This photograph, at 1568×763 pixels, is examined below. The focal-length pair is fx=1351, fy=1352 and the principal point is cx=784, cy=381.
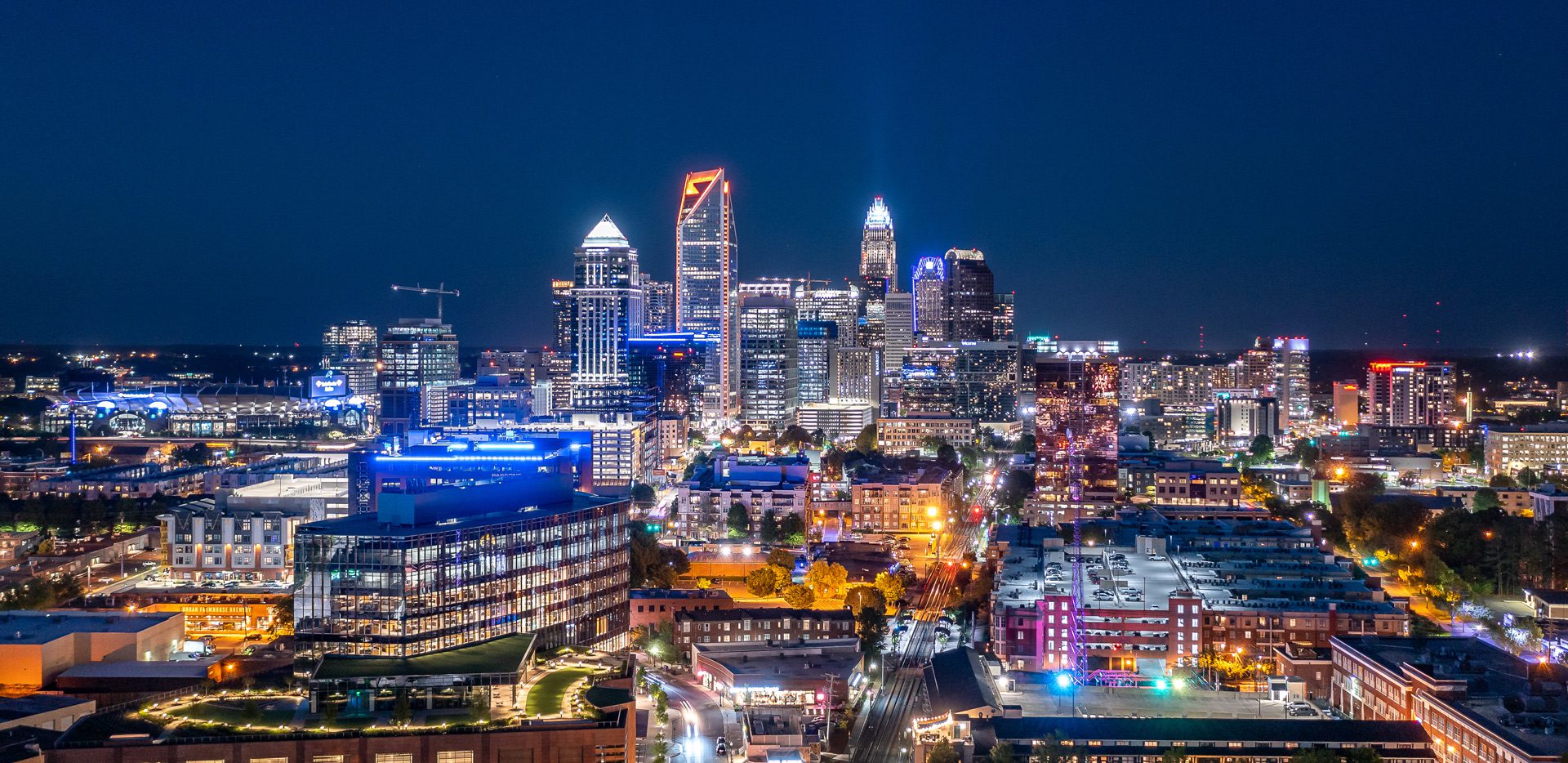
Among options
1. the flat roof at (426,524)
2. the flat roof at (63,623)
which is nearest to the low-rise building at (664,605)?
the flat roof at (426,524)

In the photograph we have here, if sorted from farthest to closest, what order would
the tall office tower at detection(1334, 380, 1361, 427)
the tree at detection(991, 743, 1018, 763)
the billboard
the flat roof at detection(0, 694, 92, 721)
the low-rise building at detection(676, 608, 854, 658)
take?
the billboard
the tall office tower at detection(1334, 380, 1361, 427)
the low-rise building at detection(676, 608, 854, 658)
the flat roof at detection(0, 694, 92, 721)
the tree at detection(991, 743, 1018, 763)

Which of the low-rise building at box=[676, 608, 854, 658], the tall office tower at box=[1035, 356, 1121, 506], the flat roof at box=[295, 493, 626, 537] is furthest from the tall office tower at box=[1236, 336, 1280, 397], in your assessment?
the flat roof at box=[295, 493, 626, 537]

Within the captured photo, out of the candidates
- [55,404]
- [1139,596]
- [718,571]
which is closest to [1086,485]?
[718,571]

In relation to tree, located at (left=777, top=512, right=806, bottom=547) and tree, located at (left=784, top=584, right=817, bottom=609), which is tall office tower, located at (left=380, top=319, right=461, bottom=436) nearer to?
tree, located at (left=777, top=512, right=806, bottom=547)

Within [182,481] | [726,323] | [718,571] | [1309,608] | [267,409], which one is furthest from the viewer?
[726,323]

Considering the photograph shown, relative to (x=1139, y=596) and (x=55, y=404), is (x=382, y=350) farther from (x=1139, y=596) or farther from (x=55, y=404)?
(x=1139, y=596)

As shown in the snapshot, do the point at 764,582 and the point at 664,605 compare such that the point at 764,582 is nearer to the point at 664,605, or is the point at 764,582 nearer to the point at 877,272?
the point at 664,605

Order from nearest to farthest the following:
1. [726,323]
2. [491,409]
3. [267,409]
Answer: [491,409]
[267,409]
[726,323]
